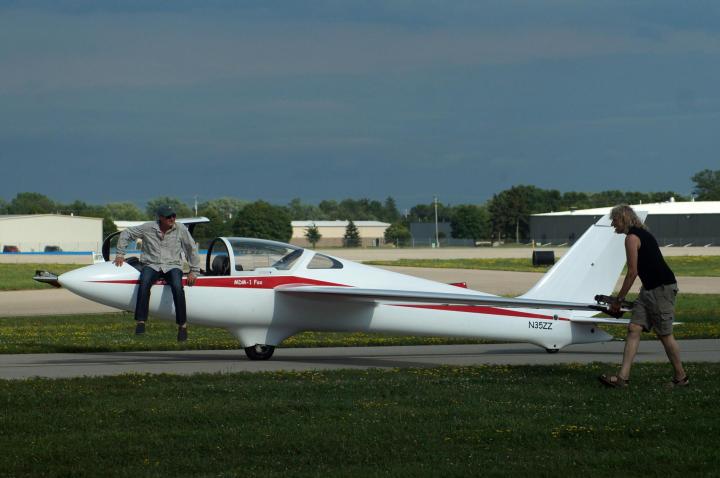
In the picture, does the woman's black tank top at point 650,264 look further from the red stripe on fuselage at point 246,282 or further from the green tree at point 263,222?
the green tree at point 263,222

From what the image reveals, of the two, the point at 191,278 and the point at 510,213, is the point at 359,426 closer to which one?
the point at 191,278

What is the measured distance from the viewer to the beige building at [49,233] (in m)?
109

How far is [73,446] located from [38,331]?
541 inches

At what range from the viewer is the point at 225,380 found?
1216 centimetres

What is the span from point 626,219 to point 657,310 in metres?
1.05

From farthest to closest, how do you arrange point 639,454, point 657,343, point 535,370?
point 657,343 < point 535,370 < point 639,454

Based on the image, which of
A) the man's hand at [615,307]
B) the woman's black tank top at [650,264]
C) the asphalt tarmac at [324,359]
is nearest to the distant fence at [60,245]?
the asphalt tarmac at [324,359]

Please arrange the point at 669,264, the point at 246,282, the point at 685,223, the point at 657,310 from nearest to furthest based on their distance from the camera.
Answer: the point at 657,310
the point at 246,282
the point at 669,264
the point at 685,223

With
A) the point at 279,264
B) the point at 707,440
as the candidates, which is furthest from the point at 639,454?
the point at 279,264

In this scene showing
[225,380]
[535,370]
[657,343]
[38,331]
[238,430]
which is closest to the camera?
[238,430]

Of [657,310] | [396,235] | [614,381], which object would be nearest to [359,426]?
[614,381]

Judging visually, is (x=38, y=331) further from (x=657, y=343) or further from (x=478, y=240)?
(x=478, y=240)

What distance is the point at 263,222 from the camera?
119 metres

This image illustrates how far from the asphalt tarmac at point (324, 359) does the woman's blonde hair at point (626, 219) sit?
3.18m
